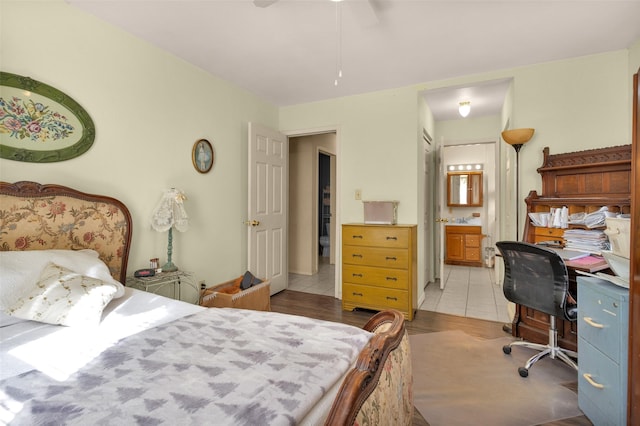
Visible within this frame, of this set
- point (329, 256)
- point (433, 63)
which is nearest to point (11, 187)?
point (433, 63)

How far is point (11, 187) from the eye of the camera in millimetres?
1838

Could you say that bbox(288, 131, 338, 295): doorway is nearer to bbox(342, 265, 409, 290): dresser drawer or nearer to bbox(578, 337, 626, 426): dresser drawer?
bbox(342, 265, 409, 290): dresser drawer

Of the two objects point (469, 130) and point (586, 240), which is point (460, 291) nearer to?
point (586, 240)

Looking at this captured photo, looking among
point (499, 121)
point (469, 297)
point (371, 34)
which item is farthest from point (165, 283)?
point (499, 121)

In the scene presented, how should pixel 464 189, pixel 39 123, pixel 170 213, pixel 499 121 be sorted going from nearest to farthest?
pixel 39 123, pixel 170 213, pixel 499 121, pixel 464 189

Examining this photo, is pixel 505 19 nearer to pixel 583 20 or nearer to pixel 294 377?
pixel 583 20

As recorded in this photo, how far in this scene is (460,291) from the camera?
4219 millimetres

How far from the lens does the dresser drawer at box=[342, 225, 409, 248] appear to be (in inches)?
127

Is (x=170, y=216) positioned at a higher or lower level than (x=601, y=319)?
higher

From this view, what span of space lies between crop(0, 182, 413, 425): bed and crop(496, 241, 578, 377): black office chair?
4.62ft

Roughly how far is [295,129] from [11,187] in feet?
10.1

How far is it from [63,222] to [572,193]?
407cm

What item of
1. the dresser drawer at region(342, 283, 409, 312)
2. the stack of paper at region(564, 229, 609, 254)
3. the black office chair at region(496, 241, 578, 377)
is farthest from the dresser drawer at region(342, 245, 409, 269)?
the stack of paper at region(564, 229, 609, 254)

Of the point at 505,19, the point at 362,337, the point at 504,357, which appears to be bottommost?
the point at 504,357
